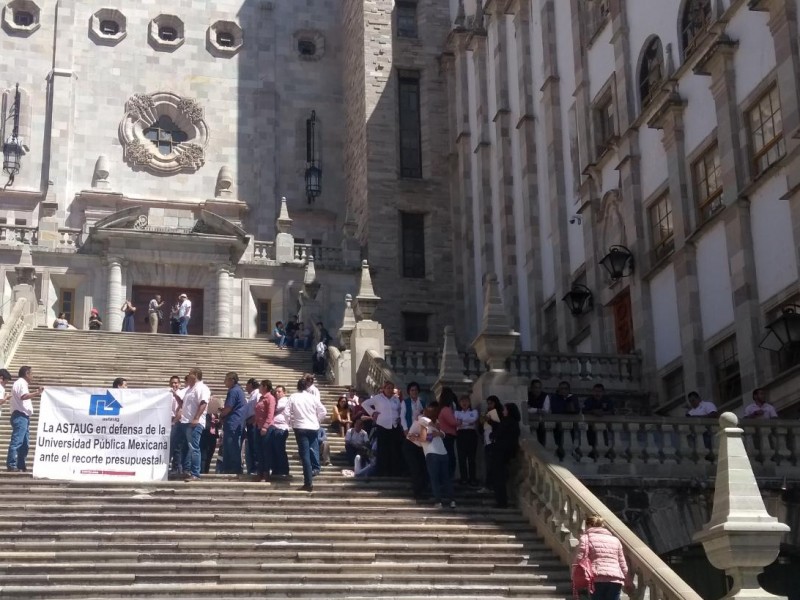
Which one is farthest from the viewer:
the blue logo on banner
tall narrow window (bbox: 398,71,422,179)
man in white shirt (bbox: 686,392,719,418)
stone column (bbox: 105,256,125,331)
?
tall narrow window (bbox: 398,71,422,179)

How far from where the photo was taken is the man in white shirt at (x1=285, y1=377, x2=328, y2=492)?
18734 mm

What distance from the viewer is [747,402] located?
24.6 meters

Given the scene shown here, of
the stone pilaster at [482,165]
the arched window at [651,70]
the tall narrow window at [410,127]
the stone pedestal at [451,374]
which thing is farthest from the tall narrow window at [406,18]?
the stone pedestal at [451,374]

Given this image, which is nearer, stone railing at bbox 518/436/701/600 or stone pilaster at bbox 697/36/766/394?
stone railing at bbox 518/436/701/600

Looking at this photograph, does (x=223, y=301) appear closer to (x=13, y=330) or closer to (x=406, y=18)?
(x=13, y=330)

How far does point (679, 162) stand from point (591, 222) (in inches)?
180

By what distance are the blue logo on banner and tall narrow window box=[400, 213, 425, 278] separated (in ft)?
84.8

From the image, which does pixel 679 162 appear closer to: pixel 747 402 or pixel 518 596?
pixel 747 402

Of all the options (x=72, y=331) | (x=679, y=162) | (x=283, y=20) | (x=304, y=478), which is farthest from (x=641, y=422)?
(x=283, y=20)

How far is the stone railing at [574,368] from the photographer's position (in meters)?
29.4

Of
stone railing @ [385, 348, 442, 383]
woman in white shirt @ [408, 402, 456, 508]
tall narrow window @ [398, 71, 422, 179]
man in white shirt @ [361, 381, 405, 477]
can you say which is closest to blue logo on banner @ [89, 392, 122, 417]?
man in white shirt @ [361, 381, 405, 477]

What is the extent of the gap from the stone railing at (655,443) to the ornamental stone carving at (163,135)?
29542mm

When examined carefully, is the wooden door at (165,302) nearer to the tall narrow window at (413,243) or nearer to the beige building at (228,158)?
the beige building at (228,158)

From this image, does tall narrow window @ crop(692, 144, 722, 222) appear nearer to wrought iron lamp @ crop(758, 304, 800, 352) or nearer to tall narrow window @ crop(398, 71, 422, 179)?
wrought iron lamp @ crop(758, 304, 800, 352)
